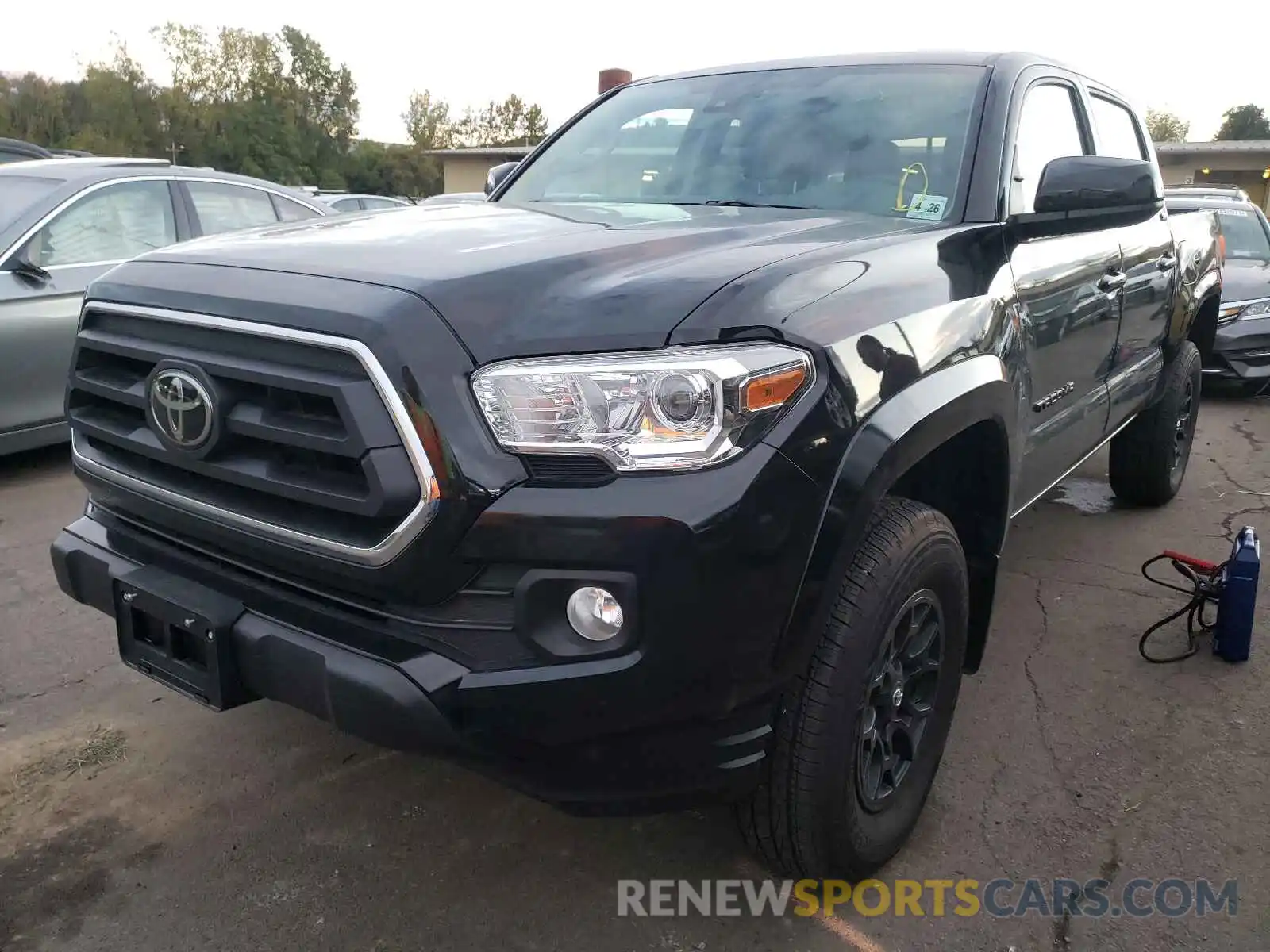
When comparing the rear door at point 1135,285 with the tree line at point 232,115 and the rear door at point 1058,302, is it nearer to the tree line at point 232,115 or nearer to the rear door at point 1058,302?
the rear door at point 1058,302

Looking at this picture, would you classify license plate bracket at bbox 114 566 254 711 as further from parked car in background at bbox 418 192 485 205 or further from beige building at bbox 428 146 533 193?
beige building at bbox 428 146 533 193

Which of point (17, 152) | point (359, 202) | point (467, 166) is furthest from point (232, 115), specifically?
point (17, 152)

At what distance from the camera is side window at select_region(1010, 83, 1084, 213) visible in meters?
2.99

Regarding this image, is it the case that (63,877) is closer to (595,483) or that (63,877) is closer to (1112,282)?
(595,483)

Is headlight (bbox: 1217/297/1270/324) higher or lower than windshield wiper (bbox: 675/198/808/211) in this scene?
lower

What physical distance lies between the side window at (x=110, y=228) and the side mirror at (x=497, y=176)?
8.26 ft

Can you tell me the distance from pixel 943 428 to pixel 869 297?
13.5 inches

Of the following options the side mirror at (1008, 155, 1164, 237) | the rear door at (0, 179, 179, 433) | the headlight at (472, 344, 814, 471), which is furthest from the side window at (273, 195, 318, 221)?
the headlight at (472, 344, 814, 471)

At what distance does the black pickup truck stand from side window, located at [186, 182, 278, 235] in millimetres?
3692

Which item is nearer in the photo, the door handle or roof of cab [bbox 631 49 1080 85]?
roof of cab [bbox 631 49 1080 85]

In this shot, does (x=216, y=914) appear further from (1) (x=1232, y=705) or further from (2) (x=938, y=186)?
(1) (x=1232, y=705)

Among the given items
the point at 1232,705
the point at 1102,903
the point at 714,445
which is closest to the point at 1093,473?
the point at 1232,705

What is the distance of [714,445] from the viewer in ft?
5.71

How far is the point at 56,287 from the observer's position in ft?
16.6
